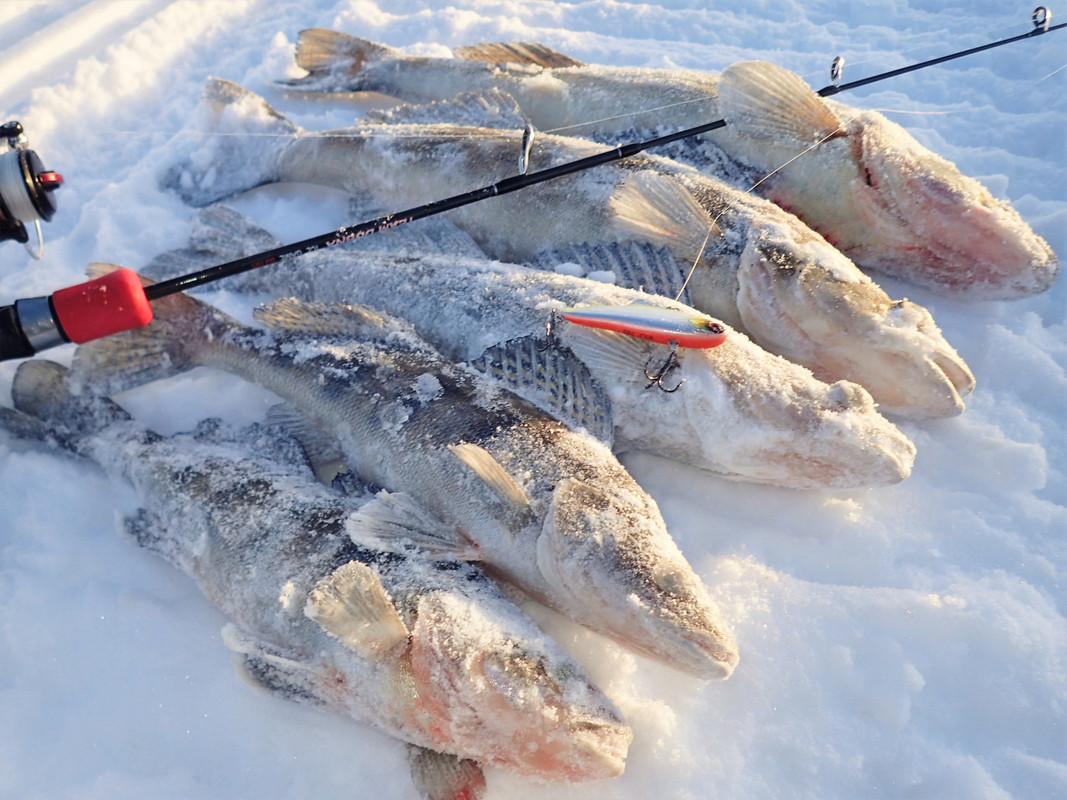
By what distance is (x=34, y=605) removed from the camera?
2605 mm

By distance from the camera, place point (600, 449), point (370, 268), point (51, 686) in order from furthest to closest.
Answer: point (370, 268) → point (600, 449) → point (51, 686)

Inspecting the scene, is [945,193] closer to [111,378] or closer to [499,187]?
[499,187]

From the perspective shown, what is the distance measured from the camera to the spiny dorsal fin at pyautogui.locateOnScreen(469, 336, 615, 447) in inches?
108

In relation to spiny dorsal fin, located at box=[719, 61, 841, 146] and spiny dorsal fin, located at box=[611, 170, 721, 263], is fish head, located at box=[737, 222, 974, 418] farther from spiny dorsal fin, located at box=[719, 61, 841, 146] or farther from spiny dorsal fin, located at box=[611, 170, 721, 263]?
spiny dorsal fin, located at box=[719, 61, 841, 146]

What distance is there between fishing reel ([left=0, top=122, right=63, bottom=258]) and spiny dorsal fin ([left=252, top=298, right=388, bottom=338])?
826 millimetres

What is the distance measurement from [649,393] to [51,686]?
221cm

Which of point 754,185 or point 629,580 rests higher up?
point 754,185

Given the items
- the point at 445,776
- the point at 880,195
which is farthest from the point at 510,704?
the point at 880,195

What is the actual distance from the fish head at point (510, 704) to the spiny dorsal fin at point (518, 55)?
3.36 meters

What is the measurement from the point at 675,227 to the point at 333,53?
278cm

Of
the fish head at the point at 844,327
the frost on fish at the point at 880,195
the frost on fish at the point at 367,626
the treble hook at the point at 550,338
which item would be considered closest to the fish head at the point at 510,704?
the frost on fish at the point at 367,626

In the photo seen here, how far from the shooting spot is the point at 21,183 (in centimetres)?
237

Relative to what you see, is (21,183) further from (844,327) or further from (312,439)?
(844,327)

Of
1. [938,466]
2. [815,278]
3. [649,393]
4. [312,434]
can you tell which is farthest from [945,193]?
[312,434]
